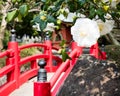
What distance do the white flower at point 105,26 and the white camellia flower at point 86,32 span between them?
12cm

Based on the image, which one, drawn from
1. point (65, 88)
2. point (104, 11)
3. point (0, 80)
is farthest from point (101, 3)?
point (0, 80)

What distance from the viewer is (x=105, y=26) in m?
1.88

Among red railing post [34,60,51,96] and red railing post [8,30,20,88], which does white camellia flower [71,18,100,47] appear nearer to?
red railing post [34,60,51,96]

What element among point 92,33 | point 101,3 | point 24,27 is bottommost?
point 24,27

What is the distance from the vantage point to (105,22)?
1878 millimetres

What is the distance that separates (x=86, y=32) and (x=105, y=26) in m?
0.20

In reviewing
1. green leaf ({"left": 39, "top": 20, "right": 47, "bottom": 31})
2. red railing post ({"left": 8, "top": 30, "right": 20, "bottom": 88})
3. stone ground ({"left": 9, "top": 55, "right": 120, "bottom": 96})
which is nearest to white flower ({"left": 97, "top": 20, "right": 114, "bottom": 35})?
green leaf ({"left": 39, "top": 20, "right": 47, "bottom": 31})

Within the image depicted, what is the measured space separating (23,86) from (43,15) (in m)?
5.15

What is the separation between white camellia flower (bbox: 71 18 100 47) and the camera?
1.71m

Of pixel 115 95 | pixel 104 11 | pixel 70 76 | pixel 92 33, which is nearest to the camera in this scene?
pixel 92 33

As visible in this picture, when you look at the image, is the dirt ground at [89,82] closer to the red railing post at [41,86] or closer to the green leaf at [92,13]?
the red railing post at [41,86]

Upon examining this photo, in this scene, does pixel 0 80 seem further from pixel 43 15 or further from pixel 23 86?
pixel 43 15

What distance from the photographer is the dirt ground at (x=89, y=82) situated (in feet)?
14.8

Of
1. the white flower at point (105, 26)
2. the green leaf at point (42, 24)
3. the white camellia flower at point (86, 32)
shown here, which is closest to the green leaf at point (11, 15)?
the green leaf at point (42, 24)
